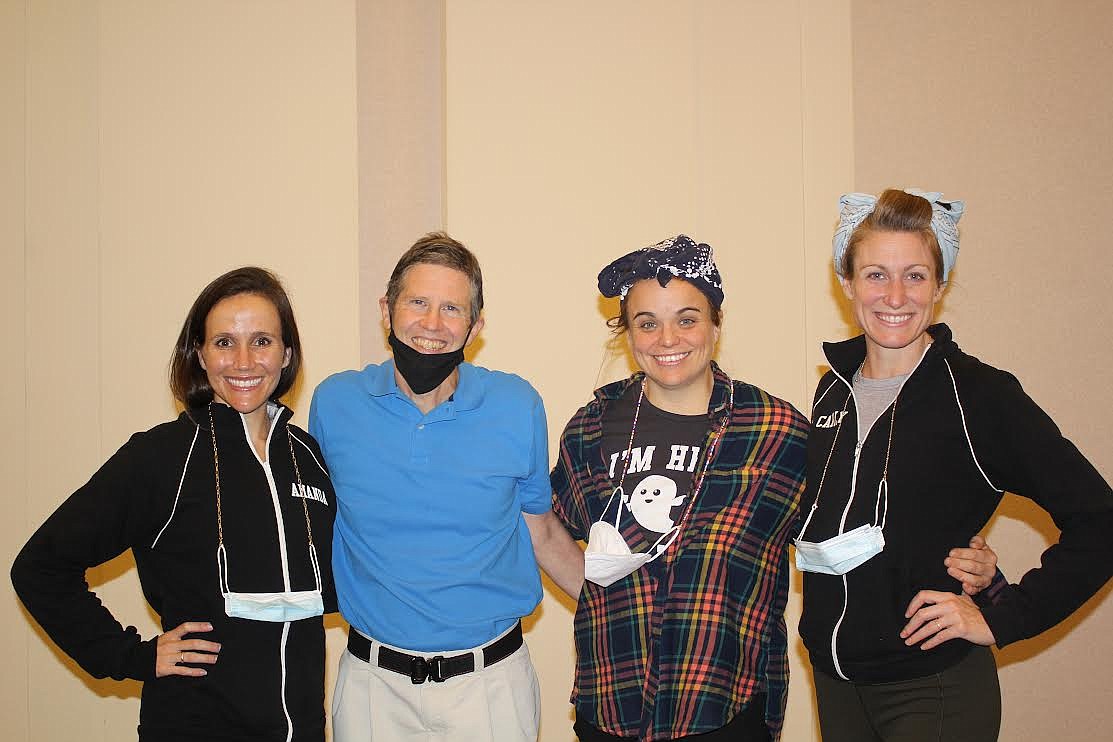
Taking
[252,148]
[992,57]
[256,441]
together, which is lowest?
[256,441]

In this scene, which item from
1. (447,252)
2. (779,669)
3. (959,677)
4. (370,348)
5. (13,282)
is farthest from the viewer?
(370,348)

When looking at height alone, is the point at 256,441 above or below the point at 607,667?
above

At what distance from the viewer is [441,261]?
2.32 metres

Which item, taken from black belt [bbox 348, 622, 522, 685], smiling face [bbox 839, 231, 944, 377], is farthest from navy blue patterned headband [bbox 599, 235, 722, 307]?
black belt [bbox 348, 622, 522, 685]

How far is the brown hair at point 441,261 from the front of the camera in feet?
7.64

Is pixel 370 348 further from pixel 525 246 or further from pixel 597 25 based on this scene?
pixel 597 25

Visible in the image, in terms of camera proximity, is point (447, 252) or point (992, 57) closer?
point (447, 252)

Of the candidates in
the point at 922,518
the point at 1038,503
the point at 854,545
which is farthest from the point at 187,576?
the point at 1038,503

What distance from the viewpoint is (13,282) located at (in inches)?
128

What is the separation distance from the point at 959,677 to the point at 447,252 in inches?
62.7

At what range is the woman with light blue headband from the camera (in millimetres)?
1964

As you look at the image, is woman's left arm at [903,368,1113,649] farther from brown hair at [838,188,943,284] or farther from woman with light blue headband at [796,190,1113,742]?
brown hair at [838,188,943,284]

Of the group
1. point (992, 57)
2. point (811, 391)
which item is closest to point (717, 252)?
point (811, 391)

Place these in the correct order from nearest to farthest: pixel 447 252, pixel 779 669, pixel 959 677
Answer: pixel 959 677, pixel 779 669, pixel 447 252
